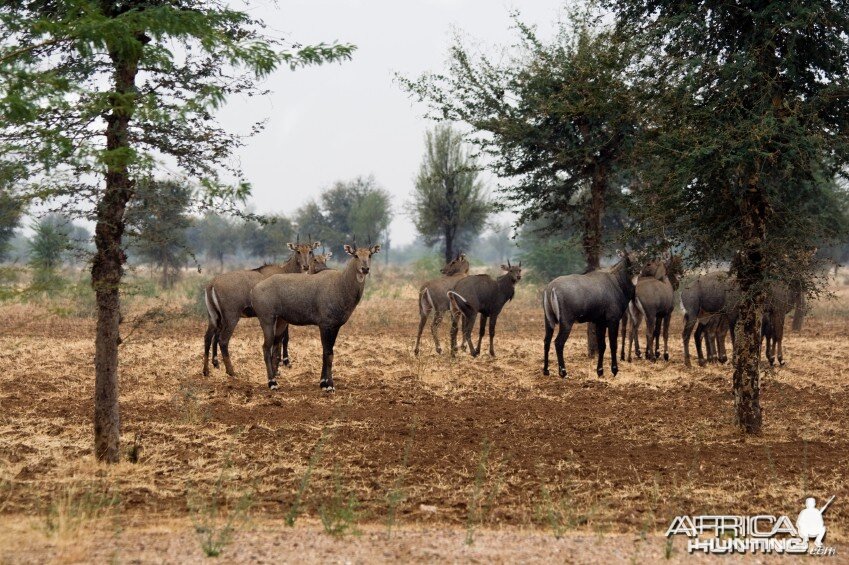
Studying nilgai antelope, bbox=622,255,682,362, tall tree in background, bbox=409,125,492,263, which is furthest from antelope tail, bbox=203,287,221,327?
tall tree in background, bbox=409,125,492,263

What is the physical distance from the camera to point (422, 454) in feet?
33.9

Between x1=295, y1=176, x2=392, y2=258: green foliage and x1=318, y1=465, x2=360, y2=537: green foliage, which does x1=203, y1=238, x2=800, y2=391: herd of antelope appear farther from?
x1=295, y1=176, x2=392, y2=258: green foliage

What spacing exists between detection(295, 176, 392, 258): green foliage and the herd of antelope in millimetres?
52203

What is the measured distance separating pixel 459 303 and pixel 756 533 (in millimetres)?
13674

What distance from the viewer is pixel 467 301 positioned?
20.7 m

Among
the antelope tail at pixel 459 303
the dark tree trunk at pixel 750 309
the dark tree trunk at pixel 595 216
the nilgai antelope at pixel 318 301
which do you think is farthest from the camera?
the antelope tail at pixel 459 303

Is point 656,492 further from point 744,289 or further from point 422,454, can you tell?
point 744,289

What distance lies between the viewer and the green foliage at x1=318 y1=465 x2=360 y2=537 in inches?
272

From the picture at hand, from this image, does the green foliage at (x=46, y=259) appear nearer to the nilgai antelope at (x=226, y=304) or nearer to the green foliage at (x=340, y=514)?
the green foliage at (x=340, y=514)

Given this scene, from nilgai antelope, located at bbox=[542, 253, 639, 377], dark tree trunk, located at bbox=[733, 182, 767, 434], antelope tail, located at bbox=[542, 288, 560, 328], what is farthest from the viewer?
antelope tail, located at bbox=[542, 288, 560, 328]

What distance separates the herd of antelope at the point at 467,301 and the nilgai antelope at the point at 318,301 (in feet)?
0.06

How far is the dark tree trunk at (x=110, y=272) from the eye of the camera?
9242 millimetres

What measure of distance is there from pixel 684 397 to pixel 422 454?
21.8 feet

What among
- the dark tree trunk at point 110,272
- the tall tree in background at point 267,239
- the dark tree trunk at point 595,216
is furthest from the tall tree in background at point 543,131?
the tall tree in background at point 267,239
